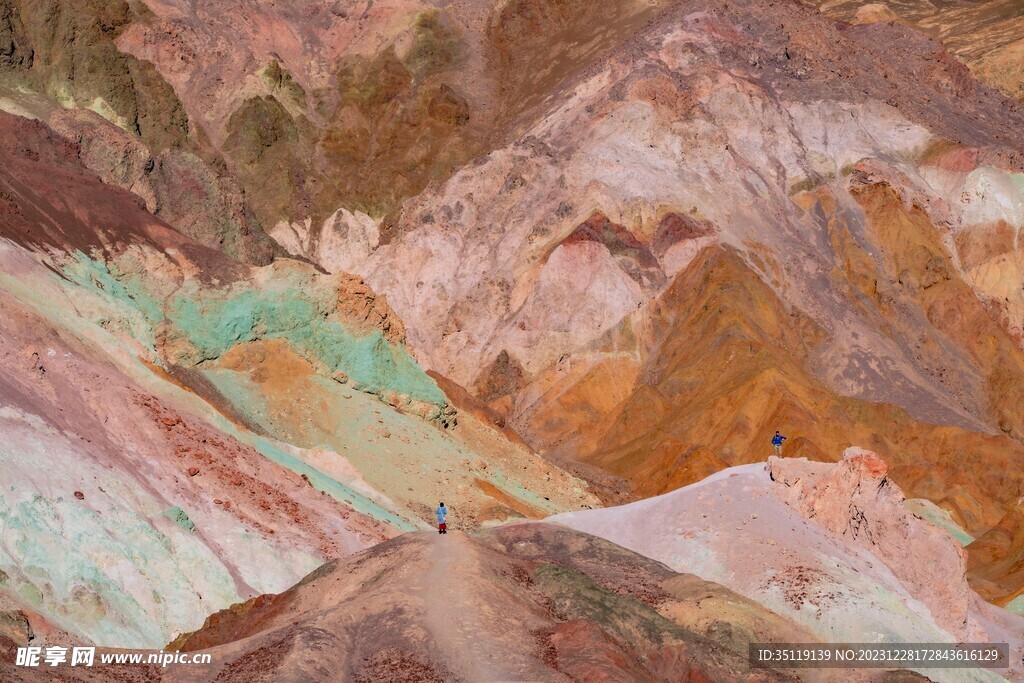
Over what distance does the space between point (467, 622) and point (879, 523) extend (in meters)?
15.2

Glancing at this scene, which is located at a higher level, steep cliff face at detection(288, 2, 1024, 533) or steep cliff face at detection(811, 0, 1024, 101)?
steep cliff face at detection(288, 2, 1024, 533)

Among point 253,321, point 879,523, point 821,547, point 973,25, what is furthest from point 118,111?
point 973,25

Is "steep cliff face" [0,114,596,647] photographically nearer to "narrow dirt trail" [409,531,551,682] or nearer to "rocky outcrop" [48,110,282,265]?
"rocky outcrop" [48,110,282,265]

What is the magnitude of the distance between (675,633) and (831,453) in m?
40.8

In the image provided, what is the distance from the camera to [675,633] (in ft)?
93.7

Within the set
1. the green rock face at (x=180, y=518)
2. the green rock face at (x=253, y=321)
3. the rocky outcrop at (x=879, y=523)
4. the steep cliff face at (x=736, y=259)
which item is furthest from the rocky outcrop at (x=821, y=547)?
the steep cliff face at (x=736, y=259)

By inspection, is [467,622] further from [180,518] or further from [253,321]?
[253,321]

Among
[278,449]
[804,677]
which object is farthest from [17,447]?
[804,677]

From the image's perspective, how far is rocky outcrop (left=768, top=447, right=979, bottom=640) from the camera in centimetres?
3612

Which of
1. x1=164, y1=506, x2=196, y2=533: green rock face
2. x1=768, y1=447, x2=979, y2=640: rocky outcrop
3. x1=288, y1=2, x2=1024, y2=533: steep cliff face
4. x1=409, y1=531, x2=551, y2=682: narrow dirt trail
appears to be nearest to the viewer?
x1=409, y1=531, x2=551, y2=682: narrow dirt trail

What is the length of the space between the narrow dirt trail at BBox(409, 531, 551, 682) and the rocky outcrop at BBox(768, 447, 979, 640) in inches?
424

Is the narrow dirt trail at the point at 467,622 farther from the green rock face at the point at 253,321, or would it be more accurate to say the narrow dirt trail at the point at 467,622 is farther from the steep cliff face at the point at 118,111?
the steep cliff face at the point at 118,111

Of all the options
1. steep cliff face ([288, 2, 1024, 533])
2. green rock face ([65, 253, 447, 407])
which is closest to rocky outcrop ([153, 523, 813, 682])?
green rock face ([65, 253, 447, 407])

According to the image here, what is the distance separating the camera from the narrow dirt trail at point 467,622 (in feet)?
78.2
